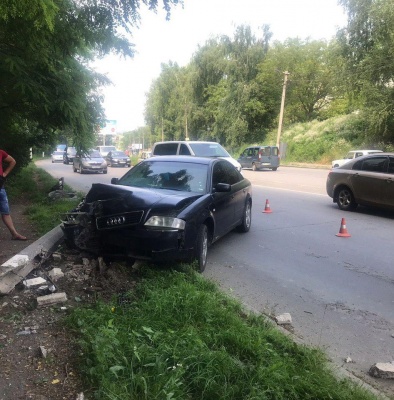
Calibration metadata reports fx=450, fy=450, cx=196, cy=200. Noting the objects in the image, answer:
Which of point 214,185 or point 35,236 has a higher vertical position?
point 214,185

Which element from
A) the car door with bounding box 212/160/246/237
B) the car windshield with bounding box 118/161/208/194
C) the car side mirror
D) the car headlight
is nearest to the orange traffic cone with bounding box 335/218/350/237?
the car door with bounding box 212/160/246/237

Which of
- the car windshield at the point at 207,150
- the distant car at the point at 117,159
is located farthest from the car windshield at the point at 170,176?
the distant car at the point at 117,159

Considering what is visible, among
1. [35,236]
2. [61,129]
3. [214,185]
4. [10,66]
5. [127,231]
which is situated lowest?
[35,236]

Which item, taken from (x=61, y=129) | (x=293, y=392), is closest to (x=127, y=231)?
(x=293, y=392)

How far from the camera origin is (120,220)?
18.1 ft

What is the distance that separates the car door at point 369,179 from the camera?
35.3 feet

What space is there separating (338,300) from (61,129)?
309 inches

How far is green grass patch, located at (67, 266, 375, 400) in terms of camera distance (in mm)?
2979

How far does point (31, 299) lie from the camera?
460cm

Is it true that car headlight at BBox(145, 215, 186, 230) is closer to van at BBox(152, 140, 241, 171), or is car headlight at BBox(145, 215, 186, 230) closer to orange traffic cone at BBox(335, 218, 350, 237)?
orange traffic cone at BBox(335, 218, 350, 237)

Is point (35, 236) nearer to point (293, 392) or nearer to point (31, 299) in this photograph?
point (31, 299)

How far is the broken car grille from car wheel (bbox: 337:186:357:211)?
791 cm

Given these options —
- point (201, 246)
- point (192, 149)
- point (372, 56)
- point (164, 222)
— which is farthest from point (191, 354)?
point (372, 56)

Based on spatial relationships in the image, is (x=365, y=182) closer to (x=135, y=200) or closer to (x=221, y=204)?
(x=221, y=204)
